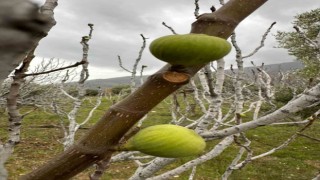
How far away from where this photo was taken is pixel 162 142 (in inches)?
25.4

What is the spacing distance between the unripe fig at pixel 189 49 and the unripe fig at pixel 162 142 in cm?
13

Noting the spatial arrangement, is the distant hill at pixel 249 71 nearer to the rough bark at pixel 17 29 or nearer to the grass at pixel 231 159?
the grass at pixel 231 159

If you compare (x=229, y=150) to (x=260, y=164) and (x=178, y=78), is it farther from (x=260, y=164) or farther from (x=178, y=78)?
(x=178, y=78)

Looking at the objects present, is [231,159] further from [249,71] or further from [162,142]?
[162,142]

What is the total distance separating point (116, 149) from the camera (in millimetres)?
586

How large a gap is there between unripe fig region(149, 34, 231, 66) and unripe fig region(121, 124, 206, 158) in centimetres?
13

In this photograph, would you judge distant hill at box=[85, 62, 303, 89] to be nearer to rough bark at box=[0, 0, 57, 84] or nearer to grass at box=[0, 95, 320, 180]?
grass at box=[0, 95, 320, 180]

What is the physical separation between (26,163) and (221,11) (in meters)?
12.4

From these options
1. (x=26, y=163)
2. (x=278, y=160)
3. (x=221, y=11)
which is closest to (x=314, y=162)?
(x=278, y=160)

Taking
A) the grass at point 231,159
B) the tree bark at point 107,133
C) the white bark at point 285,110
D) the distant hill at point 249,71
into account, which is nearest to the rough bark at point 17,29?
the tree bark at point 107,133

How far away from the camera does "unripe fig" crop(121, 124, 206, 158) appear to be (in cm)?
65

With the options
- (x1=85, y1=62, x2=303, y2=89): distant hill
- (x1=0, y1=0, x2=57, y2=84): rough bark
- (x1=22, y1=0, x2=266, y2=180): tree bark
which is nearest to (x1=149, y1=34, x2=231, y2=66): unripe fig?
(x1=22, y1=0, x2=266, y2=180): tree bark

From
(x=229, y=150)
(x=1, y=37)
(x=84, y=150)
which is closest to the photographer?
(x=1, y=37)

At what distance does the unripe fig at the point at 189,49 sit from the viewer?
576 millimetres
